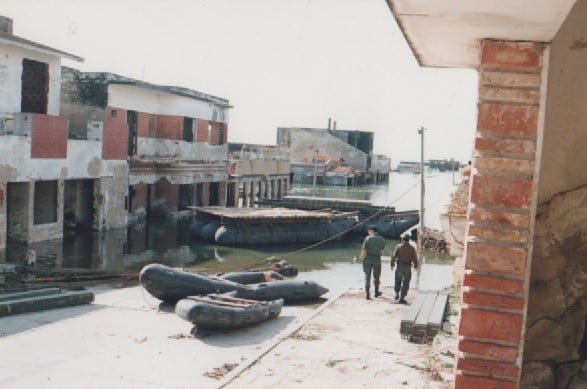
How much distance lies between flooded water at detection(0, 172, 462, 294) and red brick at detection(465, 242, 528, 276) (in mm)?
15861

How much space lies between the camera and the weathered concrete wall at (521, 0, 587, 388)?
172 inches

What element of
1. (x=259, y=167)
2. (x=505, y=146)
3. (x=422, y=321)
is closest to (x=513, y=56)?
(x=505, y=146)

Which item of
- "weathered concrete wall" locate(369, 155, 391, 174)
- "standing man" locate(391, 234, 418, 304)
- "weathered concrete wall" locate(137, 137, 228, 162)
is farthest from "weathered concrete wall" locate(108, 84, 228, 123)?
"weathered concrete wall" locate(369, 155, 391, 174)

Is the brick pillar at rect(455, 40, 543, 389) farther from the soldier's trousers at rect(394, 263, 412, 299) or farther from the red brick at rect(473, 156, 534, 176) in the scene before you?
the soldier's trousers at rect(394, 263, 412, 299)

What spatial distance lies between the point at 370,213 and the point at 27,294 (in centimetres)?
2512

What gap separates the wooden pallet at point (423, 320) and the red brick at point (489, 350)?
5.06m

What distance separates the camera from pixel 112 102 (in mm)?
29922

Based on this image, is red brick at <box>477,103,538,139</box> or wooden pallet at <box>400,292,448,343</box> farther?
wooden pallet at <box>400,292,448,343</box>

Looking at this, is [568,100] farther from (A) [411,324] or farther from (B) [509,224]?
(A) [411,324]

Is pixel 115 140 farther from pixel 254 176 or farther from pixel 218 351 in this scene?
pixel 218 351

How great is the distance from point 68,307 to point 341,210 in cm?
2424

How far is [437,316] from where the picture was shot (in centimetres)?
918

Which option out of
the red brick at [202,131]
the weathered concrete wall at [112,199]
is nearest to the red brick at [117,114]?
the weathered concrete wall at [112,199]

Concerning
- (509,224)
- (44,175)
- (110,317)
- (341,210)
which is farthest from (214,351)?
(341,210)
